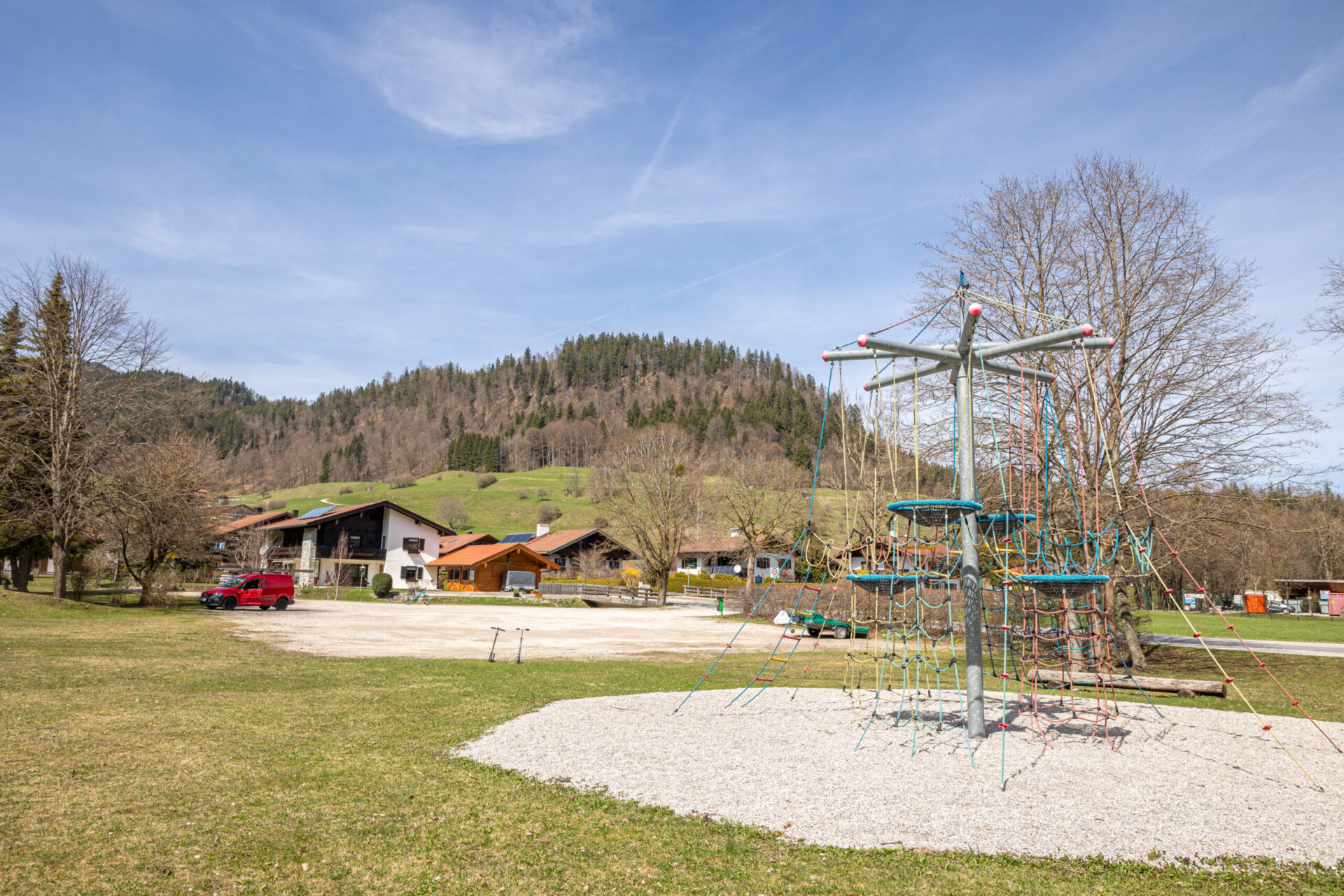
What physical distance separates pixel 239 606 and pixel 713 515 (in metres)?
27.1

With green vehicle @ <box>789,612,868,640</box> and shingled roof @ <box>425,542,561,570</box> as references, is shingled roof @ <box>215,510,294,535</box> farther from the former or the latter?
green vehicle @ <box>789,612,868,640</box>

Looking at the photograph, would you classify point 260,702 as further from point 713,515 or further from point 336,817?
point 713,515

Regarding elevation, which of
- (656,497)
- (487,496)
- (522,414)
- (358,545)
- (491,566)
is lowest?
(491,566)

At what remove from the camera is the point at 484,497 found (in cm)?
10681

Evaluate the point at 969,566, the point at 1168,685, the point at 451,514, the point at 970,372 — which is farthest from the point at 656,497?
the point at 451,514

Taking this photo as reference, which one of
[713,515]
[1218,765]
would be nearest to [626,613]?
[713,515]

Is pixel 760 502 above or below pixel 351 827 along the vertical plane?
above

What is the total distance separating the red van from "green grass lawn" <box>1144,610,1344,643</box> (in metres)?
36.6

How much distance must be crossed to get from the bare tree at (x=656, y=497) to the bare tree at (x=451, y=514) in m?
43.0

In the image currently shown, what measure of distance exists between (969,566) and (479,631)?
2063cm

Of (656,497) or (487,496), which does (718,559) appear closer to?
(656,497)

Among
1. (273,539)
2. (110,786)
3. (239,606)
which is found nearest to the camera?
(110,786)

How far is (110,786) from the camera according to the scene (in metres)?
6.04

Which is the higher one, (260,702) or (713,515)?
(713,515)
